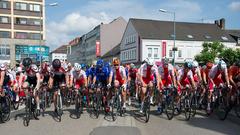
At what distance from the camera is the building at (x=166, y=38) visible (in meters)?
68.1

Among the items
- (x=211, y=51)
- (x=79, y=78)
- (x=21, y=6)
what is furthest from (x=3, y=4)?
(x=79, y=78)

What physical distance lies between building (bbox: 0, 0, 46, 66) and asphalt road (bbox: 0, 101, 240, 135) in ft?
203

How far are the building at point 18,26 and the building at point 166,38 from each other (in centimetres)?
1794

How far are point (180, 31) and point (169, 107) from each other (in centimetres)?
6099

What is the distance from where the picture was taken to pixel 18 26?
74562mm

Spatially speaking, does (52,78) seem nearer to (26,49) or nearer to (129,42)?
(26,49)

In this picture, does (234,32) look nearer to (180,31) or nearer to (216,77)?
(180,31)

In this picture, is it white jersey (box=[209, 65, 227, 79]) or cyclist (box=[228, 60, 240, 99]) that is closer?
cyclist (box=[228, 60, 240, 99])

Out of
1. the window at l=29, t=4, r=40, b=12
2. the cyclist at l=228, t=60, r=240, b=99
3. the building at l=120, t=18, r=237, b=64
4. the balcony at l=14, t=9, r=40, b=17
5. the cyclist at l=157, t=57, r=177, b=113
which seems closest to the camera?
the cyclist at l=228, t=60, r=240, b=99

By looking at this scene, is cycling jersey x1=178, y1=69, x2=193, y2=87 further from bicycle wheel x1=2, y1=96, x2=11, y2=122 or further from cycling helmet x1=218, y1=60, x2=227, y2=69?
bicycle wheel x1=2, y1=96, x2=11, y2=122

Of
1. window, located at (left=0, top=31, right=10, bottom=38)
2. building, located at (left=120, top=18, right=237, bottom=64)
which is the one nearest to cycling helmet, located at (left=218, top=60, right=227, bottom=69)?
building, located at (left=120, top=18, right=237, bottom=64)

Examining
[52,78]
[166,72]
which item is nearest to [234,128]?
[166,72]

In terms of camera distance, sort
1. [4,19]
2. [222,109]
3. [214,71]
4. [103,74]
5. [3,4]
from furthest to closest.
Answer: [4,19] → [3,4] → [103,74] → [214,71] → [222,109]

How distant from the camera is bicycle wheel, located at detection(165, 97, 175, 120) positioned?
11602 millimetres
